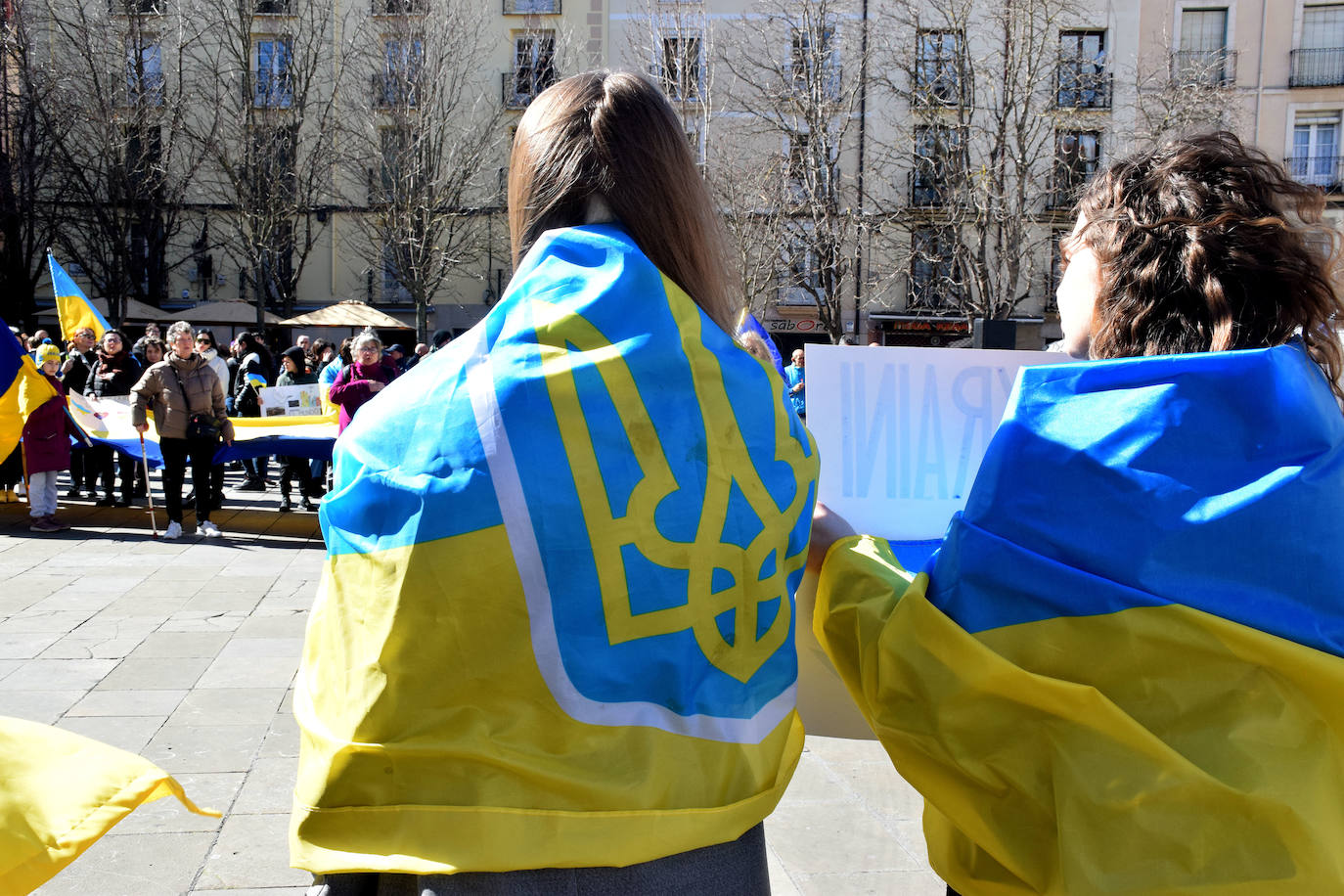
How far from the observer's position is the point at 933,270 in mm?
25969

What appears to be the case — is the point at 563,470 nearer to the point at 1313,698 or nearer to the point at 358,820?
the point at 358,820

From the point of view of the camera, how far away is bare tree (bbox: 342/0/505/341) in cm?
2361

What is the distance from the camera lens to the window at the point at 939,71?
18.5 m

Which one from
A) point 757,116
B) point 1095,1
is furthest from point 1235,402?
point 1095,1

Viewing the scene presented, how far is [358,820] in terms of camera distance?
3.64 ft

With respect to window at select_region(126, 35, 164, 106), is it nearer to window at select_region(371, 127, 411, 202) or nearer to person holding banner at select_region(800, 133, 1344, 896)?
window at select_region(371, 127, 411, 202)

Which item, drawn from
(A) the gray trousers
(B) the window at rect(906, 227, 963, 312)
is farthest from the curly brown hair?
(B) the window at rect(906, 227, 963, 312)

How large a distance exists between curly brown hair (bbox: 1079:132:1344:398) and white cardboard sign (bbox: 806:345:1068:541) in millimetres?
522

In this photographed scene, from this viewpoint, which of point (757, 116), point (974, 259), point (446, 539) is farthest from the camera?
point (757, 116)

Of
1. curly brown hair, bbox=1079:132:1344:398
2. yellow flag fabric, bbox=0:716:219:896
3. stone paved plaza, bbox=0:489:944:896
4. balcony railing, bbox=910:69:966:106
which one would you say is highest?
balcony railing, bbox=910:69:966:106

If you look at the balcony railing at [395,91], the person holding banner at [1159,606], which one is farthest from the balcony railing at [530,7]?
the person holding banner at [1159,606]

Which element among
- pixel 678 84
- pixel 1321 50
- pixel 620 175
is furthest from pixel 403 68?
pixel 620 175

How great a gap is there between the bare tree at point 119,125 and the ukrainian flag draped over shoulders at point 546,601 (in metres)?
28.0

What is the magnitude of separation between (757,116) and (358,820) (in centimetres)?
2252
